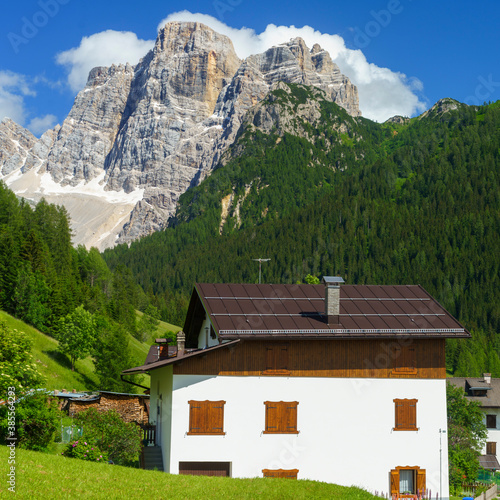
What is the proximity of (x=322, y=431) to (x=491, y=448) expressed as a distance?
44.4 m

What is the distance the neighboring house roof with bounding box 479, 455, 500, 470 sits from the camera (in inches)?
2397

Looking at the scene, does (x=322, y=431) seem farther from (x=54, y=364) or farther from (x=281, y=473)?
(x=54, y=364)

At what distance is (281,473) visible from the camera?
26.9m

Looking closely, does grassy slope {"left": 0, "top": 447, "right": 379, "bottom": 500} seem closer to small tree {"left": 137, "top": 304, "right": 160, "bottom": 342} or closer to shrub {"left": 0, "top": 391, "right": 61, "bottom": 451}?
shrub {"left": 0, "top": 391, "right": 61, "bottom": 451}

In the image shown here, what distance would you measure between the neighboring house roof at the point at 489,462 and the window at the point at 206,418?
43972 millimetres

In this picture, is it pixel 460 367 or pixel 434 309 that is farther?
pixel 460 367

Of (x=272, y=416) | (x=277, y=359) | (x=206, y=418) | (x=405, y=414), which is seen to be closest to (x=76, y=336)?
(x=206, y=418)

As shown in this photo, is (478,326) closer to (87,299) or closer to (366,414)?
(87,299)

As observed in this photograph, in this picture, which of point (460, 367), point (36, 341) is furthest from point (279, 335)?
point (460, 367)

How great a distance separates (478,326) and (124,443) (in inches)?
5846

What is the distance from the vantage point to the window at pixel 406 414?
93.1 feet

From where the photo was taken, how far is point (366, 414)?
2830cm

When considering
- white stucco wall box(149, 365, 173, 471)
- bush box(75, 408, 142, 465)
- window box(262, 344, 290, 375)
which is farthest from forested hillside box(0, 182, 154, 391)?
window box(262, 344, 290, 375)

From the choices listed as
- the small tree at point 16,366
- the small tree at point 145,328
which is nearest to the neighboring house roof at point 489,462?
the small tree at point 16,366
